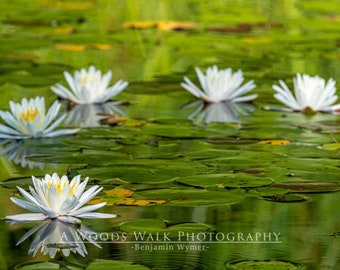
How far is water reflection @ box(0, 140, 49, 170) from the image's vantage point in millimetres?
3016

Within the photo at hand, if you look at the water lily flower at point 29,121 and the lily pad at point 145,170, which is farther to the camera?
the water lily flower at point 29,121

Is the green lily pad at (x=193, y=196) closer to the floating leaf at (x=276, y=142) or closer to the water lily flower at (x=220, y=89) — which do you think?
the floating leaf at (x=276, y=142)

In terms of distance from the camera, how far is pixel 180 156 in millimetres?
3098

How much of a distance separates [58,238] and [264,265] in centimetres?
50

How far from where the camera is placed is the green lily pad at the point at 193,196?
259 centimetres

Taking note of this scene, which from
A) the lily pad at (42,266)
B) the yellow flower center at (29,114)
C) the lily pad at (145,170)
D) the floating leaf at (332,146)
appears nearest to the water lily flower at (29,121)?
the yellow flower center at (29,114)

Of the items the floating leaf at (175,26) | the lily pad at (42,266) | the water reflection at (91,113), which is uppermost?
the floating leaf at (175,26)

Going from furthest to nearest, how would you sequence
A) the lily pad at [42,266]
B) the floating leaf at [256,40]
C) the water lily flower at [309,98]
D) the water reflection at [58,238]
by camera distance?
the floating leaf at [256,40]
the water lily flower at [309,98]
the water reflection at [58,238]
the lily pad at [42,266]

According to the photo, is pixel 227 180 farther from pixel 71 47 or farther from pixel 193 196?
pixel 71 47

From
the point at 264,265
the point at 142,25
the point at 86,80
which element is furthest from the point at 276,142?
the point at 142,25

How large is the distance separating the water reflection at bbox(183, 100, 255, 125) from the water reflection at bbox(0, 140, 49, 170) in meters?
0.71

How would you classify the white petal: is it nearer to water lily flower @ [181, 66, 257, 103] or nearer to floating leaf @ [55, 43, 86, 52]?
water lily flower @ [181, 66, 257, 103]

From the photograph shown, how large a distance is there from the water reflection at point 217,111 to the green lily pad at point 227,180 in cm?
83

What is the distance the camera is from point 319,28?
20.5 feet
